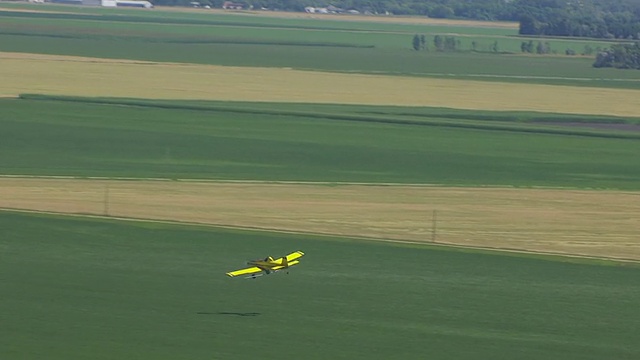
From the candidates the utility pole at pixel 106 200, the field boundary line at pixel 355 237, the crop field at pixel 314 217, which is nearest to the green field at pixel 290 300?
the crop field at pixel 314 217

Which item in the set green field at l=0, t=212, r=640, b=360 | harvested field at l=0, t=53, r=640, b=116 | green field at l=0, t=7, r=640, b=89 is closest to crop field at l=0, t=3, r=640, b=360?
green field at l=0, t=212, r=640, b=360

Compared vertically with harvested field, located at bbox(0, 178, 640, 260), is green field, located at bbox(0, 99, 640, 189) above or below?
above

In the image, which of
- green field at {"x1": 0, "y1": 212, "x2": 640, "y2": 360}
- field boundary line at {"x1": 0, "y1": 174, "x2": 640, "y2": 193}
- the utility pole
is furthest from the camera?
field boundary line at {"x1": 0, "y1": 174, "x2": 640, "y2": 193}

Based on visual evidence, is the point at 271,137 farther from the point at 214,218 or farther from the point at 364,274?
the point at 364,274

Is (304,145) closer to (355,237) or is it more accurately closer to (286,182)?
(286,182)

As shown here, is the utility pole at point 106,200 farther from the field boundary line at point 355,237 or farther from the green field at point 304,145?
the green field at point 304,145

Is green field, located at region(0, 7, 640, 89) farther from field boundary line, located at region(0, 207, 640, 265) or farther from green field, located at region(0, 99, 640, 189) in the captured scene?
field boundary line, located at region(0, 207, 640, 265)

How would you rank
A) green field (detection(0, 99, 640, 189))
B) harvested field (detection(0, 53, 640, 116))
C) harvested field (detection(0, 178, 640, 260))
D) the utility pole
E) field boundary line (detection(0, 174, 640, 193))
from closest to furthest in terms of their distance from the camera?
harvested field (detection(0, 178, 640, 260))
the utility pole
field boundary line (detection(0, 174, 640, 193))
green field (detection(0, 99, 640, 189))
harvested field (detection(0, 53, 640, 116))
